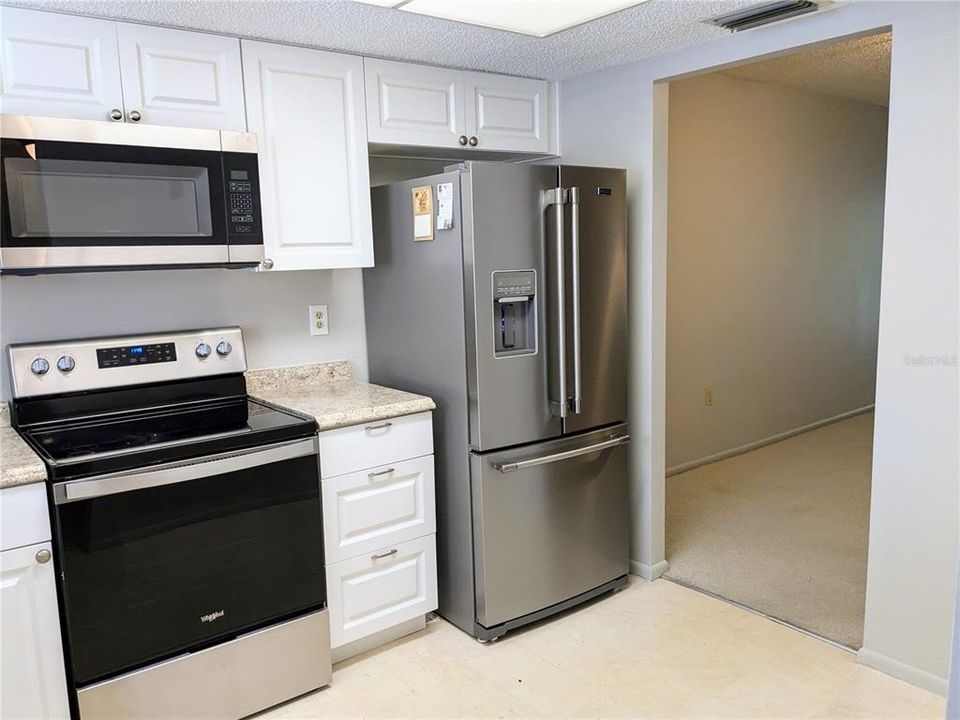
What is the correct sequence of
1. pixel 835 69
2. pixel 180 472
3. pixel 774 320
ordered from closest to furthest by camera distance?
1. pixel 180 472
2. pixel 835 69
3. pixel 774 320

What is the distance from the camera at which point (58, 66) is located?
205 cm

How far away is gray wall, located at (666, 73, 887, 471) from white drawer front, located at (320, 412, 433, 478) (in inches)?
82.9

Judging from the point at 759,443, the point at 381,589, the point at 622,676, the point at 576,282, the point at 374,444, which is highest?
the point at 576,282

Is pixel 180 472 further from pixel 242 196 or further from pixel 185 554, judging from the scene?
pixel 242 196

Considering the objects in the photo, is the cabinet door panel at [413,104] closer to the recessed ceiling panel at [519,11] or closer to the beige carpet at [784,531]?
the recessed ceiling panel at [519,11]

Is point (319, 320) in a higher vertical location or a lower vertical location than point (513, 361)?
higher

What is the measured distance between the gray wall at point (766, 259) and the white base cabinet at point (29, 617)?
3.24 m

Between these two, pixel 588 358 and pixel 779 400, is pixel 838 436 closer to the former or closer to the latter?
pixel 779 400

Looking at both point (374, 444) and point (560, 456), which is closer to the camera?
point (374, 444)

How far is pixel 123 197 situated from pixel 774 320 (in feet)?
13.5

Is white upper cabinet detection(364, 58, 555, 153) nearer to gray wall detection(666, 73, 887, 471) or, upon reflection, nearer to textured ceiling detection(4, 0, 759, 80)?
textured ceiling detection(4, 0, 759, 80)

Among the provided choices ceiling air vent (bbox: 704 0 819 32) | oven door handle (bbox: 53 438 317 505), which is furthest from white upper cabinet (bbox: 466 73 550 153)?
oven door handle (bbox: 53 438 317 505)

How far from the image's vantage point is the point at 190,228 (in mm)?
2230

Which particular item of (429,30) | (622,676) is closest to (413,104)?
(429,30)
